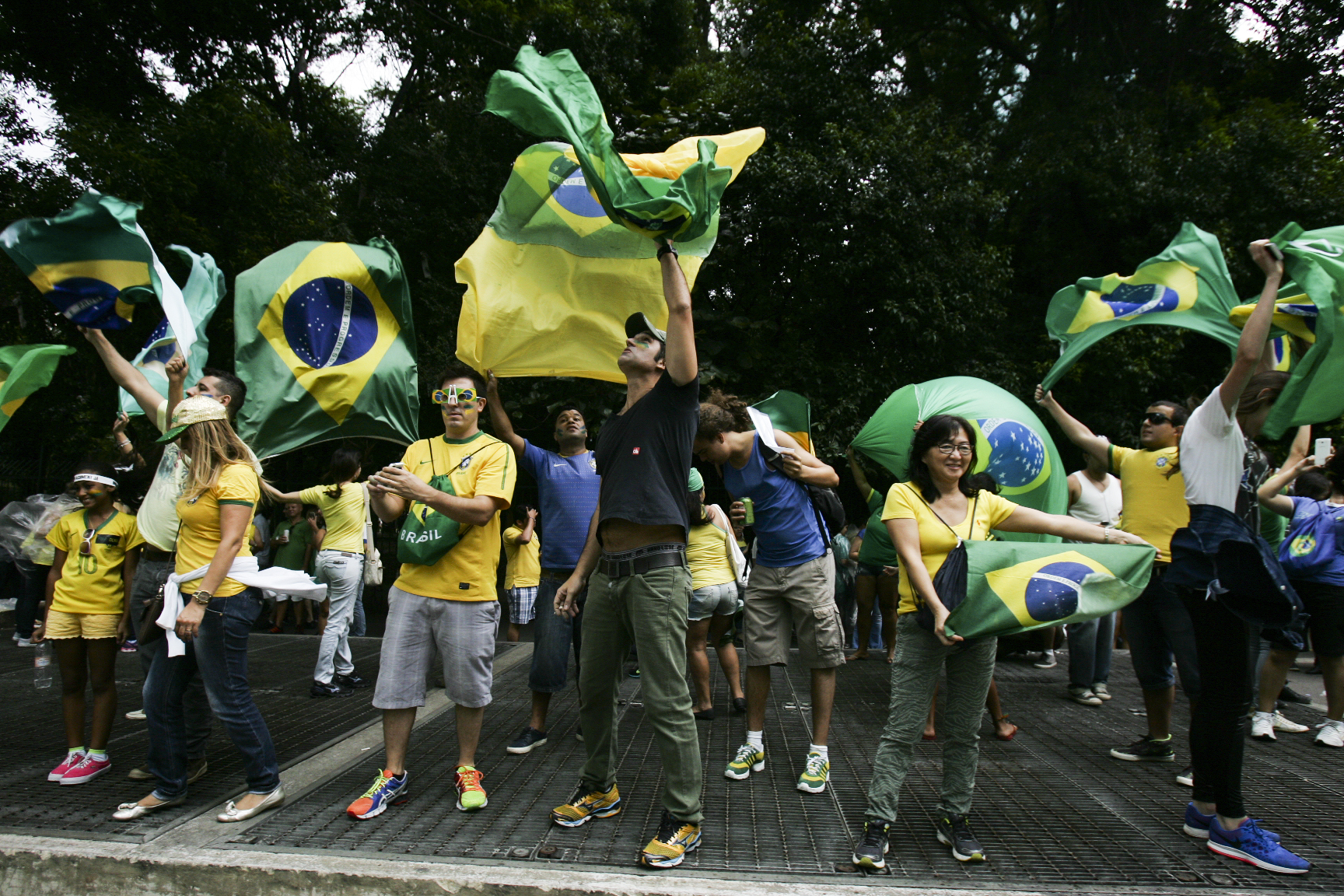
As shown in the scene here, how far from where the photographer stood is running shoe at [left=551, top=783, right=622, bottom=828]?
3506mm

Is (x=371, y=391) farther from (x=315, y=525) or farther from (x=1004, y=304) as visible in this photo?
(x=1004, y=304)

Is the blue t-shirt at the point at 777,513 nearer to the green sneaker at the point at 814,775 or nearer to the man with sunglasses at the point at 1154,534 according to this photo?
the green sneaker at the point at 814,775

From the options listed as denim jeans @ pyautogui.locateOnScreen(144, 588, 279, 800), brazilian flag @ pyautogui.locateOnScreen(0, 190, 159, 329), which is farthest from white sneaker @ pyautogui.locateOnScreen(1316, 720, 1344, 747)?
brazilian flag @ pyautogui.locateOnScreen(0, 190, 159, 329)

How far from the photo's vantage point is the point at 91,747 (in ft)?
13.9

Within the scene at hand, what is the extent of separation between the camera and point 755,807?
12.5 ft

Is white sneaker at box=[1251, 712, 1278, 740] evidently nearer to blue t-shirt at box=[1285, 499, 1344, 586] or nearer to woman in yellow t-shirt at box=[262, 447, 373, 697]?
blue t-shirt at box=[1285, 499, 1344, 586]

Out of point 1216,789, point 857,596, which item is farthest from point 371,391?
point 857,596

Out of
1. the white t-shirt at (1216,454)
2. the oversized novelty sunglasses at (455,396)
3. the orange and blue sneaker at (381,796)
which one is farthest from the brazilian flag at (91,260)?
the white t-shirt at (1216,454)

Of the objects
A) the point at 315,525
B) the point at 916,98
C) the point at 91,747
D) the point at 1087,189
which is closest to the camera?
the point at 91,747

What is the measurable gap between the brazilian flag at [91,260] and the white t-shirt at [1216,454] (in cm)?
495

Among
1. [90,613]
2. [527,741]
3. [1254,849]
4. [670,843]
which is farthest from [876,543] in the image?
[90,613]

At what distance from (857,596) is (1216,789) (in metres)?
4.64

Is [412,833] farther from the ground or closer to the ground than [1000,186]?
closer to the ground

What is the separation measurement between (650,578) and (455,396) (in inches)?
54.4
